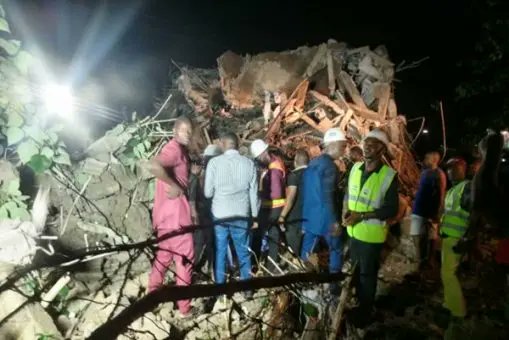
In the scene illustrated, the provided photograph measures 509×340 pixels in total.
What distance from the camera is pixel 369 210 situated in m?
3.52

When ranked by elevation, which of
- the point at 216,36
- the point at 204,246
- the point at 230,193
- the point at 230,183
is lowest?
the point at 204,246

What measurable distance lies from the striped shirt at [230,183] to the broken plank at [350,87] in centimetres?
404

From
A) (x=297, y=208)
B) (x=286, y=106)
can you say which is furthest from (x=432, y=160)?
(x=286, y=106)

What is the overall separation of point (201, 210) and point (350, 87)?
4369 millimetres

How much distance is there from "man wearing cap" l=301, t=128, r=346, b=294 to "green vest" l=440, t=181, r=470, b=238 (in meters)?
1.09

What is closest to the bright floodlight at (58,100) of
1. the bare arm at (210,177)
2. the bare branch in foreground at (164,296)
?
the bare arm at (210,177)

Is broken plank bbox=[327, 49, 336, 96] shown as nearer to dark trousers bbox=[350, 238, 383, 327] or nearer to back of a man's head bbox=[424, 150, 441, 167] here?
back of a man's head bbox=[424, 150, 441, 167]

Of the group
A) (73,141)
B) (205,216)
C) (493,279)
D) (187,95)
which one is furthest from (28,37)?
(493,279)

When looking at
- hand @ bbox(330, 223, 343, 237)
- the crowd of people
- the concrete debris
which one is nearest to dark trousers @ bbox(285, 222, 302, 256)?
the crowd of people

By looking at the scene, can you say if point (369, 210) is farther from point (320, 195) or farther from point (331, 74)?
point (331, 74)

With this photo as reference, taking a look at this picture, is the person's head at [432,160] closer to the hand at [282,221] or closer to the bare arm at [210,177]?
the hand at [282,221]

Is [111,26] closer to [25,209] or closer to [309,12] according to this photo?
[25,209]

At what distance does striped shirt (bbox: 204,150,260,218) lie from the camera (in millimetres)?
4305

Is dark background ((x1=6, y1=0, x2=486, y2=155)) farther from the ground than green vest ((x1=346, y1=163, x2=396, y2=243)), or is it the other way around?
dark background ((x1=6, y1=0, x2=486, y2=155))
